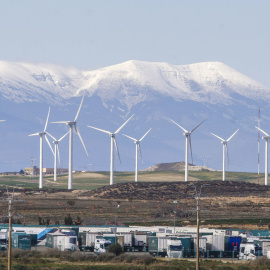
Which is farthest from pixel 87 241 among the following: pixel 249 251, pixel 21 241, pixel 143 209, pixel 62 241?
pixel 143 209

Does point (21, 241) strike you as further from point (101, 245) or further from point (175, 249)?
point (175, 249)

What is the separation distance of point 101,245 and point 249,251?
15861mm

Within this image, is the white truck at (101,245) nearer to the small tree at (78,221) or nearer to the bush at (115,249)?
the bush at (115,249)

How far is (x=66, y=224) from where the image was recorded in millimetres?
126312

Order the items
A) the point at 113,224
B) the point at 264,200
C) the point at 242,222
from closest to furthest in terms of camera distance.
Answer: the point at 113,224, the point at 242,222, the point at 264,200

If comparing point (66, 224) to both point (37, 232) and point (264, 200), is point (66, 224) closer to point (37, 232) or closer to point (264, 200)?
point (37, 232)

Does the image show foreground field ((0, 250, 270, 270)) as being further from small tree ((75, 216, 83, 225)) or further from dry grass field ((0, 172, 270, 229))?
small tree ((75, 216, 83, 225))

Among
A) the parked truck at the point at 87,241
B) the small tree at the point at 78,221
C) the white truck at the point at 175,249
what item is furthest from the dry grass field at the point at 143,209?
the white truck at the point at 175,249

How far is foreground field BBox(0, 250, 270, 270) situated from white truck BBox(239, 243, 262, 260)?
6.09 feet

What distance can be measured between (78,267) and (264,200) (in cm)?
10670

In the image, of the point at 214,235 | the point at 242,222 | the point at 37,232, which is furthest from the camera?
the point at 242,222

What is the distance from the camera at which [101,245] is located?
317 ft

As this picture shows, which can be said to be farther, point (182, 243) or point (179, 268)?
point (182, 243)

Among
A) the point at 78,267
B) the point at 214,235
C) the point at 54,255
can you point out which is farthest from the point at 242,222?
the point at 78,267
